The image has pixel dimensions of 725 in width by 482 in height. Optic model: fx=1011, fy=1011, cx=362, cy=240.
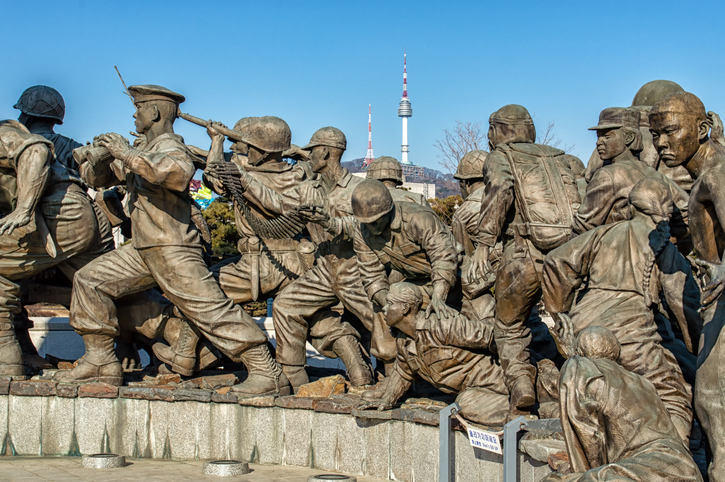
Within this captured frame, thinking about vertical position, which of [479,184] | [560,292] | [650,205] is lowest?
[560,292]

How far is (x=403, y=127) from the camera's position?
54.5m

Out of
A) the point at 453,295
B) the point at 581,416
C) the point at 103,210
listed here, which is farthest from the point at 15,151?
the point at 581,416

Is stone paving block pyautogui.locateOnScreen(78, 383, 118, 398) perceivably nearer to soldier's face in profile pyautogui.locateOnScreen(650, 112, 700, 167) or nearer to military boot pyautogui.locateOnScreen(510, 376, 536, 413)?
military boot pyautogui.locateOnScreen(510, 376, 536, 413)

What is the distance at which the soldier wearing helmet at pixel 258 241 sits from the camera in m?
9.76

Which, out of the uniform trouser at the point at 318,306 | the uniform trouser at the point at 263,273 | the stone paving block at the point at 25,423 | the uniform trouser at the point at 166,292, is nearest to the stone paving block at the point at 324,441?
the uniform trouser at the point at 318,306

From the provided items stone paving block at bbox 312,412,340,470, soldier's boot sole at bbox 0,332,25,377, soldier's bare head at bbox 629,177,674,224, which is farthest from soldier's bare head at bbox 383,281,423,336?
soldier's boot sole at bbox 0,332,25,377

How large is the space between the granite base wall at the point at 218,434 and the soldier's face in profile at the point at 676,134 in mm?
2835

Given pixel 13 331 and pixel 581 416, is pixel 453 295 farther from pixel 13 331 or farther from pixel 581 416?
pixel 13 331

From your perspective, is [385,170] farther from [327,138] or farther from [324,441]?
[324,441]

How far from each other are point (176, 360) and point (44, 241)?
1.69m

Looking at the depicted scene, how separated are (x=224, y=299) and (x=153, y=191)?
1172mm

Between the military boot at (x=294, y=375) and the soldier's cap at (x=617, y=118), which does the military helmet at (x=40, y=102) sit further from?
the soldier's cap at (x=617, y=118)

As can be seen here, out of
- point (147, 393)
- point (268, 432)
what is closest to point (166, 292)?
point (147, 393)

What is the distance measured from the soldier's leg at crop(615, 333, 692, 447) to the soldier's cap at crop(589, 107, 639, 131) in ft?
7.08
